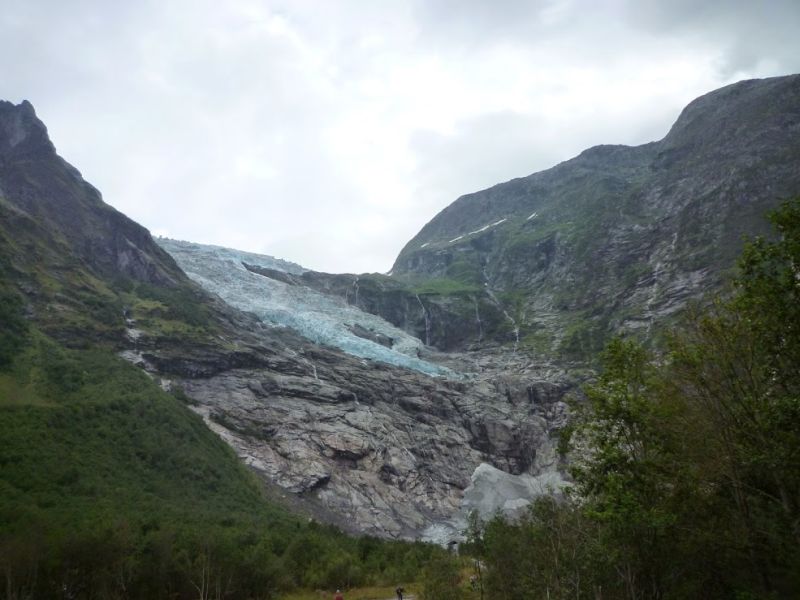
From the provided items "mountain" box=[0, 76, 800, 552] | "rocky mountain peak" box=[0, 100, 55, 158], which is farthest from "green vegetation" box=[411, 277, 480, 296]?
"rocky mountain peak" box=[0, 100, 55, 158]

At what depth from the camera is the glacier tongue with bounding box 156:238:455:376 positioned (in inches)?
4363

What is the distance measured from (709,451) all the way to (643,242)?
123870 millimetres

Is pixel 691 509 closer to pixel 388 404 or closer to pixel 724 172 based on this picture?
pixel 388 404

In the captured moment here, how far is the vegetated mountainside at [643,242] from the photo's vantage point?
107 m

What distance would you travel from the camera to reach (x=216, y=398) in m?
73.4

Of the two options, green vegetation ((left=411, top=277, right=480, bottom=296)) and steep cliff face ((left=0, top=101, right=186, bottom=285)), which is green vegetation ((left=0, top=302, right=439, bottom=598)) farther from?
green vegetation ((left=411, top=277, right=480, bottom=296))

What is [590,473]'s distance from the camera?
661 inches

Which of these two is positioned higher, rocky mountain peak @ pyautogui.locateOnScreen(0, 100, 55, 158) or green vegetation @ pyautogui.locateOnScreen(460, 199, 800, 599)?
rocky mountain peak @ pyautogui.locateOnScreen(0, 100, 55, 158)

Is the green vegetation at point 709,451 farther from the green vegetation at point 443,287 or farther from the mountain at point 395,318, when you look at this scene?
the green vegetation at point 443,287

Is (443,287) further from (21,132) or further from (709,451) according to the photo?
(709,451)

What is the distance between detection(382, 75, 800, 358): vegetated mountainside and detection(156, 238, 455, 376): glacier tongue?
1757 cm

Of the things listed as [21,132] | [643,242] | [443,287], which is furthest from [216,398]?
[443,287]

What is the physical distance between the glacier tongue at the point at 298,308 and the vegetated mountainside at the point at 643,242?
17.6 metres

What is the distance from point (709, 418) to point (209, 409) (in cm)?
6441
